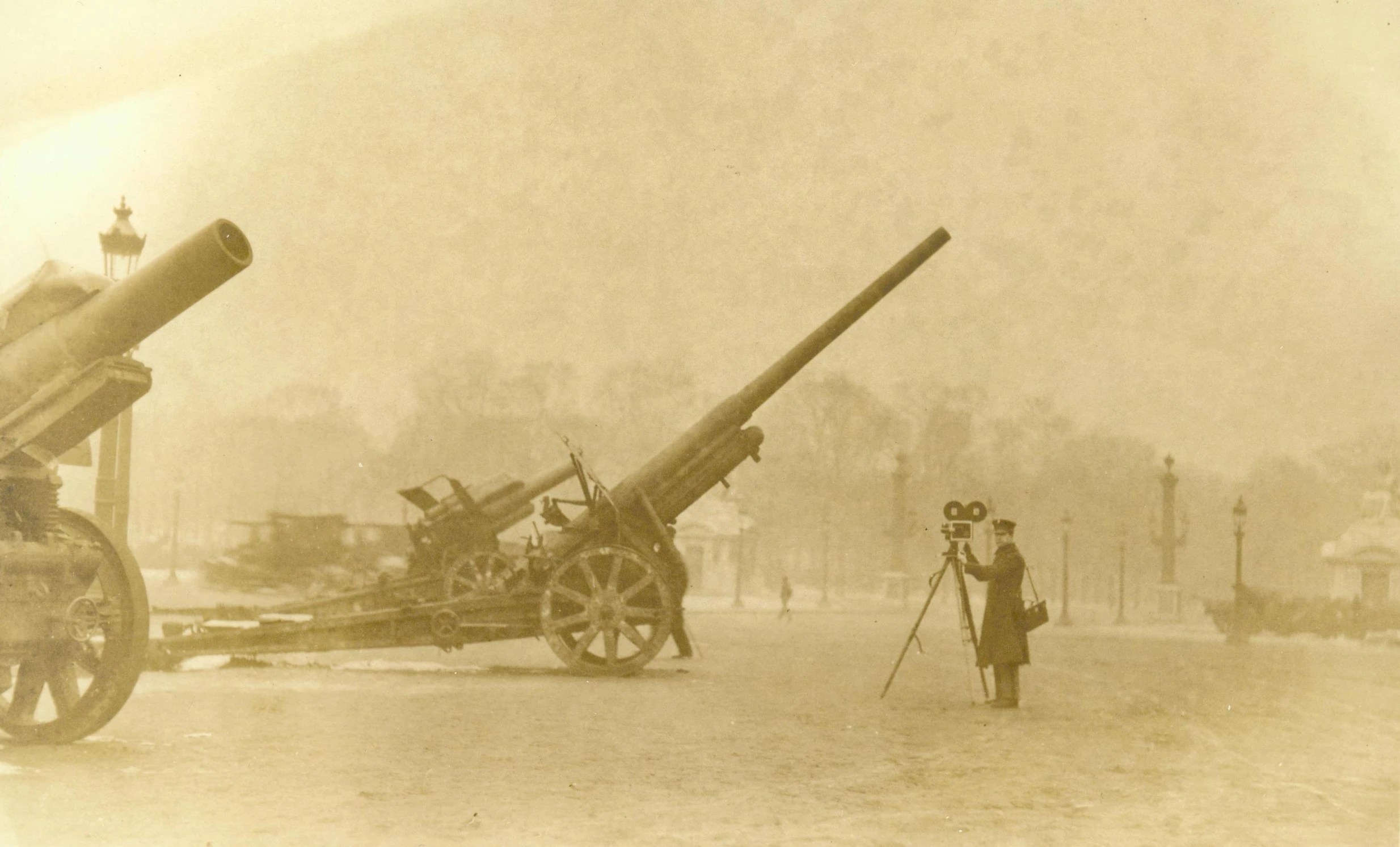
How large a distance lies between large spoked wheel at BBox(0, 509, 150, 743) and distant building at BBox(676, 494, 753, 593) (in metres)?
25.0

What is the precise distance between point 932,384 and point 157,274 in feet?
60.6

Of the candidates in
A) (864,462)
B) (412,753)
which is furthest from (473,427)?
(412,753)

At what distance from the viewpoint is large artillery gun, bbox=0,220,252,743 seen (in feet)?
19.2

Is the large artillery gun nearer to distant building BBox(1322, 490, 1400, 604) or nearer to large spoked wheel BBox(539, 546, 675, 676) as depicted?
large spoked wheel BBox(539, 546, 675, 676)

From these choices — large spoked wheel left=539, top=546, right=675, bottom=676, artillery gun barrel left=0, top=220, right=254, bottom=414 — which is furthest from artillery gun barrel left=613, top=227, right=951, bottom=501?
artillery gun barrel left=0, top=220, right=254, bottom=414

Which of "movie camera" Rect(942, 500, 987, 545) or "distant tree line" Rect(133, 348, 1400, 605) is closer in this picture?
"movie camera" Rect(942, 500, 987, 545)

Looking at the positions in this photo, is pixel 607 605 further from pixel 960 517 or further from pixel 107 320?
pixel 107 320

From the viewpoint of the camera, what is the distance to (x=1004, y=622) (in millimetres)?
8977

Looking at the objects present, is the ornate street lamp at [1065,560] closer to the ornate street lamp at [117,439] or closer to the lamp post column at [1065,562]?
the lamp post column at [1065,562]

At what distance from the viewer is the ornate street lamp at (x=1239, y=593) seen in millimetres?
19844

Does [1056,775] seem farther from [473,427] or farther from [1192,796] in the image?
[473,427]

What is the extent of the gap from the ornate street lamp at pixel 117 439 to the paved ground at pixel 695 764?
1268 mm

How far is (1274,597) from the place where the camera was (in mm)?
22500

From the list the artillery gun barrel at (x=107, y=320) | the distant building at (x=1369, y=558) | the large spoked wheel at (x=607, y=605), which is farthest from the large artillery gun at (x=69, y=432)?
the distant building at (x=1369, y=558)
